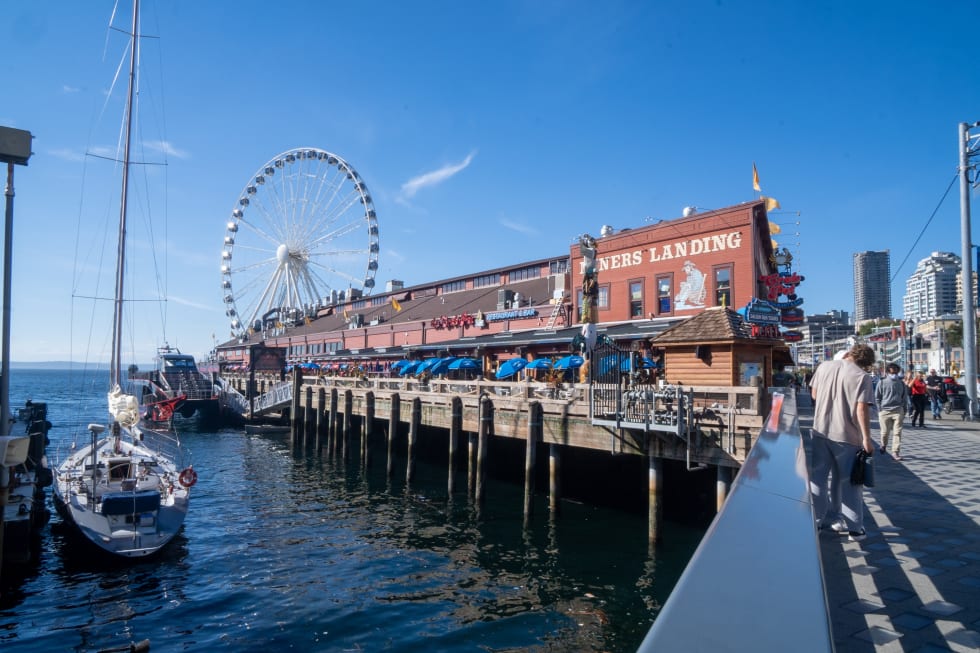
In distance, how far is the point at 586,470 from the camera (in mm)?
23047

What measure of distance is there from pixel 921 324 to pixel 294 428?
12970 centimetres

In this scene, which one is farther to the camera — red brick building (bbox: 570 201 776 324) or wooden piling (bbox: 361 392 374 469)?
wooden piling (bbox: 361 392 374 469)

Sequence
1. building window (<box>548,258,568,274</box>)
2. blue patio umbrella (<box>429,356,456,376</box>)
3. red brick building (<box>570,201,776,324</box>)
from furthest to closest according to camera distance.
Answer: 1. building window (<box>548,258,568,274</box>)
2. blue patio umbrella (<box>429,356,456,376</box>)
3. red brick building (<box>570,201,776,324</box>)

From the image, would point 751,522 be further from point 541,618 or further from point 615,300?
point 615,300

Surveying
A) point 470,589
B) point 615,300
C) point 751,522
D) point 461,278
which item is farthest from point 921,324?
point 751,522

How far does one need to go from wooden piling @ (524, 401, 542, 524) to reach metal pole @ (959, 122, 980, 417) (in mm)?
17956

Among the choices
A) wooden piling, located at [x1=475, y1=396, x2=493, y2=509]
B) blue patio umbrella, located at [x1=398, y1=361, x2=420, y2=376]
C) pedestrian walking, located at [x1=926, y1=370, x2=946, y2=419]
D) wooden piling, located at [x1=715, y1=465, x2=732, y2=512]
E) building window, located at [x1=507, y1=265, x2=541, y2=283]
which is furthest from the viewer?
building window, located at [x1=507, y1=265, x2=541, y2=283]

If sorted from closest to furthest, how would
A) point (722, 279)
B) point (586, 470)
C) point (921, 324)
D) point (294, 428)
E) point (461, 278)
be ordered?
1. point (586, 470)
2. point (722, 279)
3. point (294, 428)
4. point (461, 278)
5. point (921, 324)

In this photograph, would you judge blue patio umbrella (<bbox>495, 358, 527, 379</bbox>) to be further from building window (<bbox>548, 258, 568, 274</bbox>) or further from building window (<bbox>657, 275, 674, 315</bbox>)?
building window (<bbox>548, 258, 568, 274</bbox>)

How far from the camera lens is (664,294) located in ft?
99.8

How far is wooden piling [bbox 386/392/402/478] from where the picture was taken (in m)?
27.1

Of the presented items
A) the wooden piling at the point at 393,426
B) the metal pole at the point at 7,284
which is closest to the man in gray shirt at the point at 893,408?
the wooden piling at the point at 393,426

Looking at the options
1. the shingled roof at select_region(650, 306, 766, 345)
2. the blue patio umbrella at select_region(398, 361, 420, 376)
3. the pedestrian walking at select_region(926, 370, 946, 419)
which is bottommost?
the pedestrian walking at select_region(926, 370, 946, 419)

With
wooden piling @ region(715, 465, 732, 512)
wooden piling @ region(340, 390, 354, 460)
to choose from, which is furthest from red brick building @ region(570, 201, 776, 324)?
wooden piling @ region(340, 390, 354, 460)
